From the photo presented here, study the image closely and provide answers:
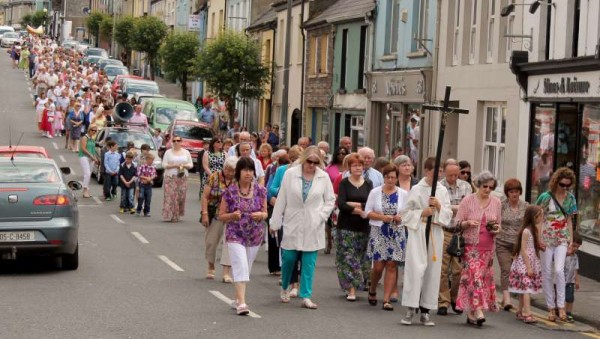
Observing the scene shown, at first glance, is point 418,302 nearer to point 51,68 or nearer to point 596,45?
point 596,45

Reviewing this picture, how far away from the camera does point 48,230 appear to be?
16.7m

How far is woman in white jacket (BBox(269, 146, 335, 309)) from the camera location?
1470 centimetres

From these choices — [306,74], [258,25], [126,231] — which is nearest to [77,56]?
[258,25]

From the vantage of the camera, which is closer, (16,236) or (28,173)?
(16,236)

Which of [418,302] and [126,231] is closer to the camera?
[418,302]

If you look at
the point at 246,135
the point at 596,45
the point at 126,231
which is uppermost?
the point at 596,45

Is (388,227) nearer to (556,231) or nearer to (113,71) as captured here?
(556,231)

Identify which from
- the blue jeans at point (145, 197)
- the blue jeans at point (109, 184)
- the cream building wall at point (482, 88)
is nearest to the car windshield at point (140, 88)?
the blue jeans at point (109, 184)

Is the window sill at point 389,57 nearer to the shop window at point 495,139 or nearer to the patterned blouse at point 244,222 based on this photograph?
the shop window at point 495,139

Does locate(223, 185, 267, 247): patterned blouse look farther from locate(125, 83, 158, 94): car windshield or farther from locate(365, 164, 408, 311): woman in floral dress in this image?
locate(125, 83, 158, 94): car windshield

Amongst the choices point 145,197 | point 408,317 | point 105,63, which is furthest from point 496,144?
point 105,63

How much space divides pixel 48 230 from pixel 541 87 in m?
9.45

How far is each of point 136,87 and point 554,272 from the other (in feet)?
151

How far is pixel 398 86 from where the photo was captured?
33000 mm
